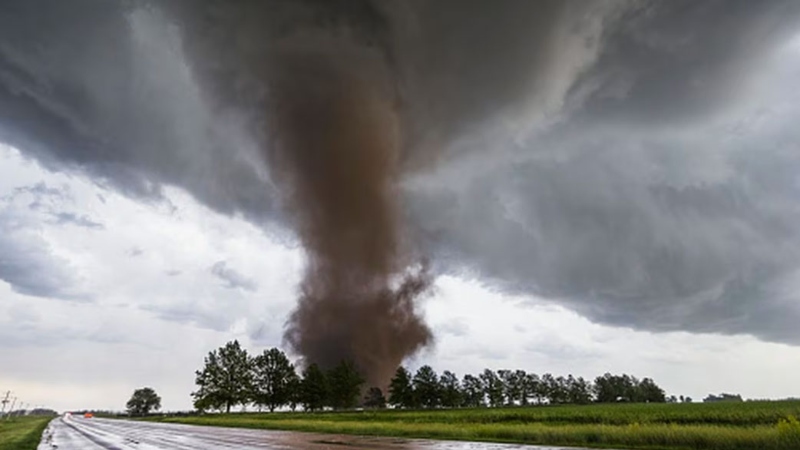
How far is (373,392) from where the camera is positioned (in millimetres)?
146750

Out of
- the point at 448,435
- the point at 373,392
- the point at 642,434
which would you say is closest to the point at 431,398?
the point at 373,392

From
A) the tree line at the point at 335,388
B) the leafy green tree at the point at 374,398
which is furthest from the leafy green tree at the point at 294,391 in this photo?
the leafy green tree at the point at 374,398

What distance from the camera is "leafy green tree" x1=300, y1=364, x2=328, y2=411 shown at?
369ft

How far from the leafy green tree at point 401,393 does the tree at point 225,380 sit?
3770 cm

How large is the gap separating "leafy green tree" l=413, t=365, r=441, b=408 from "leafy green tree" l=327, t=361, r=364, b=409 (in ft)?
51.5

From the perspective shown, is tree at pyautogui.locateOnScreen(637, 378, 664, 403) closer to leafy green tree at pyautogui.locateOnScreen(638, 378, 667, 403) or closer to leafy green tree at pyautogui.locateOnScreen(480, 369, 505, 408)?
leafy green tree at pyautogui.locateOnScreen(638, 378, 667, 403)

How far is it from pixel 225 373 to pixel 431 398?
53.7m

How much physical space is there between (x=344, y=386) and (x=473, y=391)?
52.0 m

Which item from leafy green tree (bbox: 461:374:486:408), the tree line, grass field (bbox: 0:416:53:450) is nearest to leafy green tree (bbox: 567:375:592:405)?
the tree line

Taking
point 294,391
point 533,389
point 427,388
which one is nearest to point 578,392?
point 533,389

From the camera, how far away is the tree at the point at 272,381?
10969 centimetres

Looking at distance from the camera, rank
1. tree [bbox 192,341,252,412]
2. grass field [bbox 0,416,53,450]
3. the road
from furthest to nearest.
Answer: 1. tree [bbox 192,341,252,412]
2. grass field [bbox 0,416,53,450]
3. the road

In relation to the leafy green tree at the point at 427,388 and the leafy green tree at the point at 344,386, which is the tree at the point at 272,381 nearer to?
the leafy green tree at the point at 344,386

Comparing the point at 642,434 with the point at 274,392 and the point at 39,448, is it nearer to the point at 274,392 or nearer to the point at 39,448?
the point at 39,448
